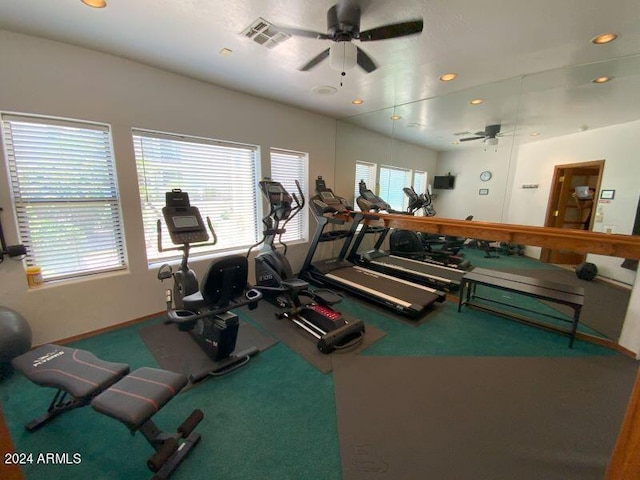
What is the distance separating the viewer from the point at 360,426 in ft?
6.00

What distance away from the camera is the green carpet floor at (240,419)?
1.56 m

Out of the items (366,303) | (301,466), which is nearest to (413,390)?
(301,466)

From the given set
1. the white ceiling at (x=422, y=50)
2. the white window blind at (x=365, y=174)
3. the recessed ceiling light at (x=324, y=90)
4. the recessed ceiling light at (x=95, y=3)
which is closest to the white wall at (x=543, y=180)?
the white ceiling at (x=422, y=50)

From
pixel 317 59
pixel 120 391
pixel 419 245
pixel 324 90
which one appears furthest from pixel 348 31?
pixel 419 245

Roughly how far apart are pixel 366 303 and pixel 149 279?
2.87 metres

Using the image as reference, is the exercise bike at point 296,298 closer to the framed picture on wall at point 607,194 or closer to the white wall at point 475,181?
the white wall at point 475,181

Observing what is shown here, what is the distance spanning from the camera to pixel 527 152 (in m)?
4.19

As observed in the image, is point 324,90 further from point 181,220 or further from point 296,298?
point 296,298

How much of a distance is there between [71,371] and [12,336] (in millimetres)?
1023

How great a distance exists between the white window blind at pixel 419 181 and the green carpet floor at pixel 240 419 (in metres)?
3.52

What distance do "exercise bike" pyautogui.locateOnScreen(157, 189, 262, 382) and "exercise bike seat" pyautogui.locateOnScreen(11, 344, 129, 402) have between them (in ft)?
1.65

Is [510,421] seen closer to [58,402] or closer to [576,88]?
[58,402]

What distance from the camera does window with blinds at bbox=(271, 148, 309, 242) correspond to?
4512 mm

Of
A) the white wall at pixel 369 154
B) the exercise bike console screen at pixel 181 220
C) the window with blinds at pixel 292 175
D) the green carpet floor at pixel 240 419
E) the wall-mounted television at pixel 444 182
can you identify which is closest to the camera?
the green carpet floor at pixel 240 419
